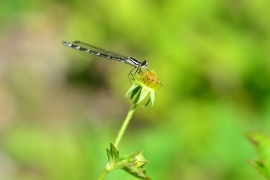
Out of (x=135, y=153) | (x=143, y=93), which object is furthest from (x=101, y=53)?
(x=135, y=153)

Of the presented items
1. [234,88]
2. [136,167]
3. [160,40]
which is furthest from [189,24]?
[136,167]

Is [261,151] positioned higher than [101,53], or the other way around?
[101,53]

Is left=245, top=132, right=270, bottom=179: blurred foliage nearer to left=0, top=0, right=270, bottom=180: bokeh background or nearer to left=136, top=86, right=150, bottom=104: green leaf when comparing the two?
left=136, top=86, right=150, bottom=104: green leaf

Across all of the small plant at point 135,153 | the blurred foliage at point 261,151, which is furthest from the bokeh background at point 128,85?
the small plant at point 135,153

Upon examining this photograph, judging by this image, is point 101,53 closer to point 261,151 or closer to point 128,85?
point 261,151

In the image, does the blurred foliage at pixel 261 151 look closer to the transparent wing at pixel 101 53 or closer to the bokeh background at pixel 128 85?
the transparent wing at pixel 101 53

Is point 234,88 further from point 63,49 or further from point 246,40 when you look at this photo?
point 63,49

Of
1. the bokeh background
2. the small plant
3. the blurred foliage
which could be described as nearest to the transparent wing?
the small plant

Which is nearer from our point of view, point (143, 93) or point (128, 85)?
point (143, 93)
